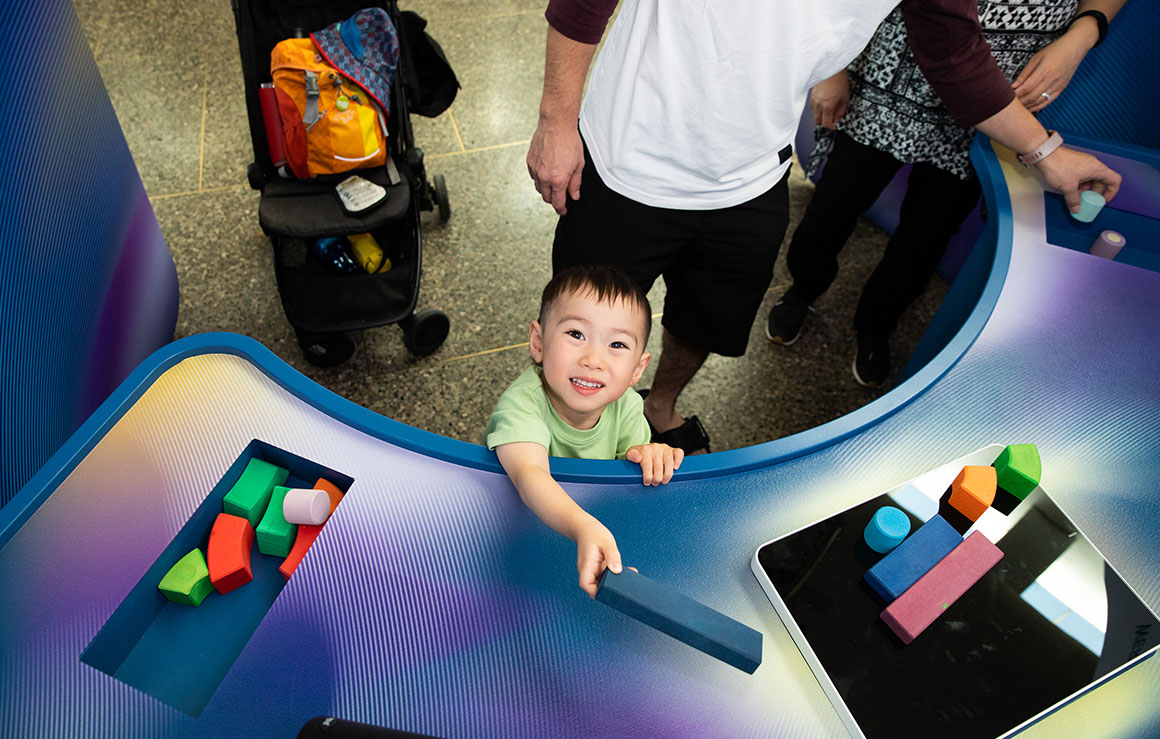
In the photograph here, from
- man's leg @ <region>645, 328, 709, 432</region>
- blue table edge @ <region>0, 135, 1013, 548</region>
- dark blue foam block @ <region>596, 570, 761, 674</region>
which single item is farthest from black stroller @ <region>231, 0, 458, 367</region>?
dark blue foam block @ <region>596, 570, 761, 674</region>

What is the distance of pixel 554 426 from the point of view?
1124mm

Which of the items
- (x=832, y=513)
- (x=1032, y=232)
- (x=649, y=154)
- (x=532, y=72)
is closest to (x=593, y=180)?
(x=649, y=154)

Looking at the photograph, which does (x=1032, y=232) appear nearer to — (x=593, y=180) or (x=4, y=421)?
(x=593, y=180)

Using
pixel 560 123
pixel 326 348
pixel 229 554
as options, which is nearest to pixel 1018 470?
pixel 560 123

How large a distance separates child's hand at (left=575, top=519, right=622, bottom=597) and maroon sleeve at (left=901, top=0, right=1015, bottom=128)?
3.09 ft

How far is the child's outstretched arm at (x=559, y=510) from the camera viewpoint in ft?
2.62

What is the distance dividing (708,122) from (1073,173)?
0.78 m

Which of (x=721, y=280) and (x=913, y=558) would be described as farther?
(x=721, y=280)

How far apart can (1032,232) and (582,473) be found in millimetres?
970

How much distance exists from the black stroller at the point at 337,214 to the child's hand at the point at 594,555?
44.6 inches

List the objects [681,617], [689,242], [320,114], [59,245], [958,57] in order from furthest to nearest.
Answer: [320,114] → [59,245] → [689,242] → [958,57] → [681,617]

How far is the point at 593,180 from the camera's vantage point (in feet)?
4.04

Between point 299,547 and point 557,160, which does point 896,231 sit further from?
point 299,547

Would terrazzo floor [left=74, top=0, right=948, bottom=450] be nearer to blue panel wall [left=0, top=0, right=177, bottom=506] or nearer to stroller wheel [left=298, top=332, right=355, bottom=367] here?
stroller wheel [left=298, top=332, right=355, bottom=367]
